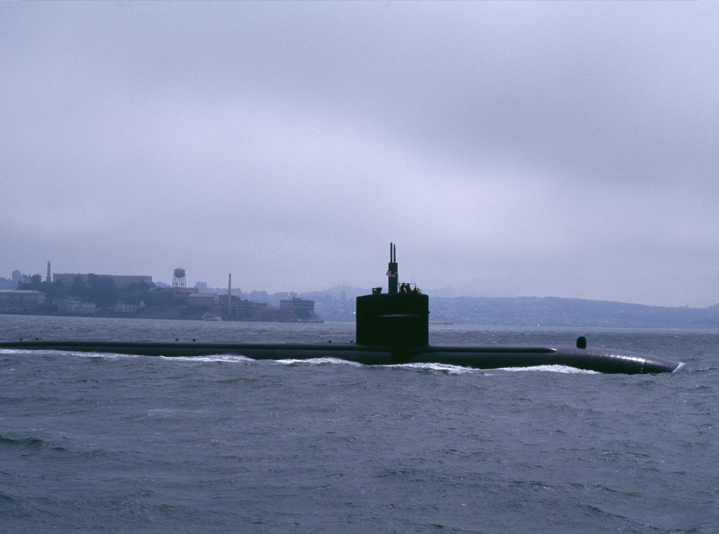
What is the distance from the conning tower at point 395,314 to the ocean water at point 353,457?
4.04 meters

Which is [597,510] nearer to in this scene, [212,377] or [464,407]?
[464,407]

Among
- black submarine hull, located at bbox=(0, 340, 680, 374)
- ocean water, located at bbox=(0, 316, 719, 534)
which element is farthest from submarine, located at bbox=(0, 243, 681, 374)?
ocean water, located at bbox=(0, 316, 719, 534)

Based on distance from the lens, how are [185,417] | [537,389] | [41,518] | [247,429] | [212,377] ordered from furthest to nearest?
[212,377] < [537,389] < [185,417] < [247,429] < [41,518]

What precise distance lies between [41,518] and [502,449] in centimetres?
773

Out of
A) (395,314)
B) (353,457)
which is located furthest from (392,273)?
(353,457)

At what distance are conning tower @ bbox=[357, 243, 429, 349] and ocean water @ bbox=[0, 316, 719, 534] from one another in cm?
404

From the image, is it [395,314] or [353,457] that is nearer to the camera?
[353,457]

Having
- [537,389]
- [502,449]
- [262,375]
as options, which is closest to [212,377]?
[262,375]

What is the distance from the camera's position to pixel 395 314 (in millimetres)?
24875

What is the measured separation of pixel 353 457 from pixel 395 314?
13.8m

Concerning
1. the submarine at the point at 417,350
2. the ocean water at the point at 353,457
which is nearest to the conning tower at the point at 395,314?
the submarine at the point at 417,350

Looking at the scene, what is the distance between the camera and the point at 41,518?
8.06m

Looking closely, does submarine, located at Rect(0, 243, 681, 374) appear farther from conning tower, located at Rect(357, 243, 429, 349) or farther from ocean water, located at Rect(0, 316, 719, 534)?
ocean water, located at Rect(0, 316, 719, 534)

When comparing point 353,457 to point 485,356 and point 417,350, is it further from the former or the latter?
point 485,356
